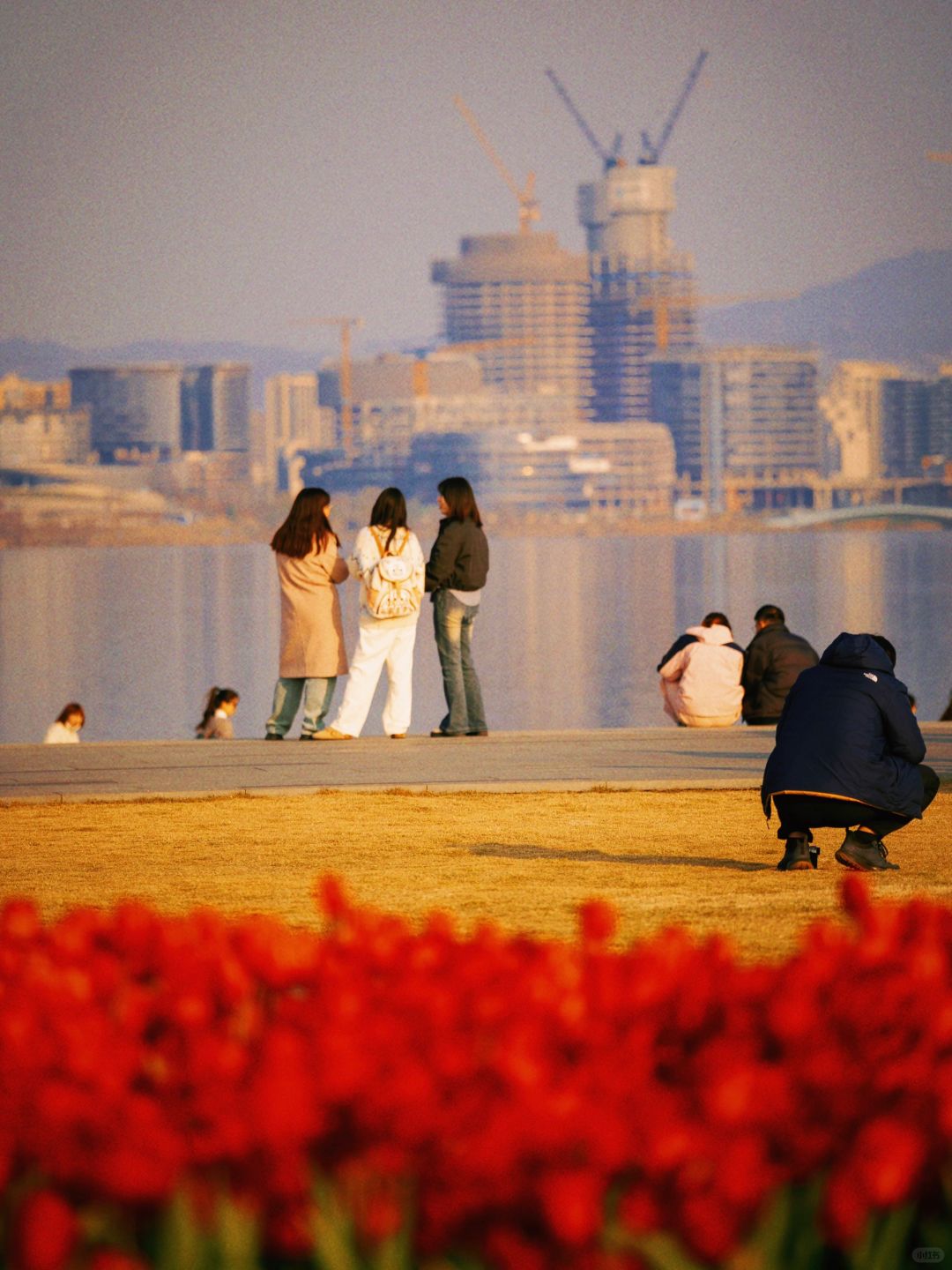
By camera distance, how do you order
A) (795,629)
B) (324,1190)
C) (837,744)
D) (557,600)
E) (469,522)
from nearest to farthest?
(324,1190), (837,744), (469,522), (795,629), (557,600)

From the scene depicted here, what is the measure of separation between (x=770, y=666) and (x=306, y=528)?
10.9 ft

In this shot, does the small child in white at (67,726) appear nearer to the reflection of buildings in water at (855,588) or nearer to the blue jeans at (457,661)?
the blue jeans at (457,661)

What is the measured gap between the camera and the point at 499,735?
556 inches

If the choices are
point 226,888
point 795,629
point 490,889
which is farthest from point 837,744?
point 795,629

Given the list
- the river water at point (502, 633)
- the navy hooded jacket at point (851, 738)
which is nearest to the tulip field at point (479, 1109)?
the navy hooded jacket at point (851, 738)

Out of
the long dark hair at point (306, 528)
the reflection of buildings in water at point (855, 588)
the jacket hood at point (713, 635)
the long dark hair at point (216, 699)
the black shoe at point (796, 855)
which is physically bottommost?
the reflection of buildings in water at point (855, 588)

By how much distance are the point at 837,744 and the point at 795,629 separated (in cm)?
6442

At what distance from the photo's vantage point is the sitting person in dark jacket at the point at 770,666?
47.5ft

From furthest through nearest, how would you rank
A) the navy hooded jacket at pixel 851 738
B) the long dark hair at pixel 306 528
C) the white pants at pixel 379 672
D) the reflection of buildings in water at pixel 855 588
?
the reflection of buildings in water at pixel 855 588, the white pants at pixel 379 672, the long dark hair at pixel 306 528, the navy hooded jacket at pixel 851 738

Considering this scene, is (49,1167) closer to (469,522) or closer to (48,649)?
(469,522)

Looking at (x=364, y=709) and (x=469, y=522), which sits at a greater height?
(x=469, y=522)

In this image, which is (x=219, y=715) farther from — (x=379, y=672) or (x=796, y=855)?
(x=796, y=855)

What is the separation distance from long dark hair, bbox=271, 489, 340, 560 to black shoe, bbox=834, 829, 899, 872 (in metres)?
5.59

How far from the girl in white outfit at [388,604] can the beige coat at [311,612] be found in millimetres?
194
